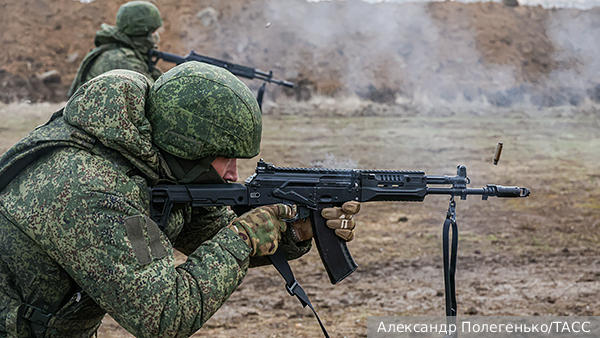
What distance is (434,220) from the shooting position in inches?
270

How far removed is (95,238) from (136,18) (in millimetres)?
4805

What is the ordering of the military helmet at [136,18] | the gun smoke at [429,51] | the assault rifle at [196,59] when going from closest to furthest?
the military helmet at [136,18]
the assault rifle at [196,59]
the gun smoke at [429,51]

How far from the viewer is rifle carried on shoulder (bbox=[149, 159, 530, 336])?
95.3 inches

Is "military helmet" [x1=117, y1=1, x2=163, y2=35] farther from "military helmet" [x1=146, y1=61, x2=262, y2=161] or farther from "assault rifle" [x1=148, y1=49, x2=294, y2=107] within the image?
"military helmet" [x1=146, y1=61, x2=262, y2=161]

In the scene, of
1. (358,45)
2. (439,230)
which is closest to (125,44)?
(439,230)

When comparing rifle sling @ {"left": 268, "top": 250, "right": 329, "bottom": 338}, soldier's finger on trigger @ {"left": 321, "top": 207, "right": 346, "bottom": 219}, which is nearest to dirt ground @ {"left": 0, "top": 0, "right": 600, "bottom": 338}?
rifle sling @ {"left": 268, "top": 250, "right": 329, "bottom": 338}

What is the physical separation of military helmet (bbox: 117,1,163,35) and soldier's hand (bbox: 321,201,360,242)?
4.47 m

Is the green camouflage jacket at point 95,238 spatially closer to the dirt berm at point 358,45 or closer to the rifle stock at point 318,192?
the rifle stock at point 318,192

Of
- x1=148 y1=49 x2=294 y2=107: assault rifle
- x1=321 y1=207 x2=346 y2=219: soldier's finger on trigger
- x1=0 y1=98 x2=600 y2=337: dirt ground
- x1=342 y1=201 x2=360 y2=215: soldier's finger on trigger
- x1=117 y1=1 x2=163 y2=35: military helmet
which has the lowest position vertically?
x1=0 y1=98 x2=600 y2=337: dirt ground

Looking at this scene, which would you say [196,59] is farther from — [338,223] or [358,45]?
[358,45]

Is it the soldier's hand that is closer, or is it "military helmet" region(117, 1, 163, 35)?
the soldier's hand

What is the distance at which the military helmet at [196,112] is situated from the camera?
7.25ft

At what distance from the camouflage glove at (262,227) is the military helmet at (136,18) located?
14.7 feet

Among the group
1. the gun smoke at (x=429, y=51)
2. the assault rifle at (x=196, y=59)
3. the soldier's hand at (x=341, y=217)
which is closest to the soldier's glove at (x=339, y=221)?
the soldier's hand at (x=341, y=217)
